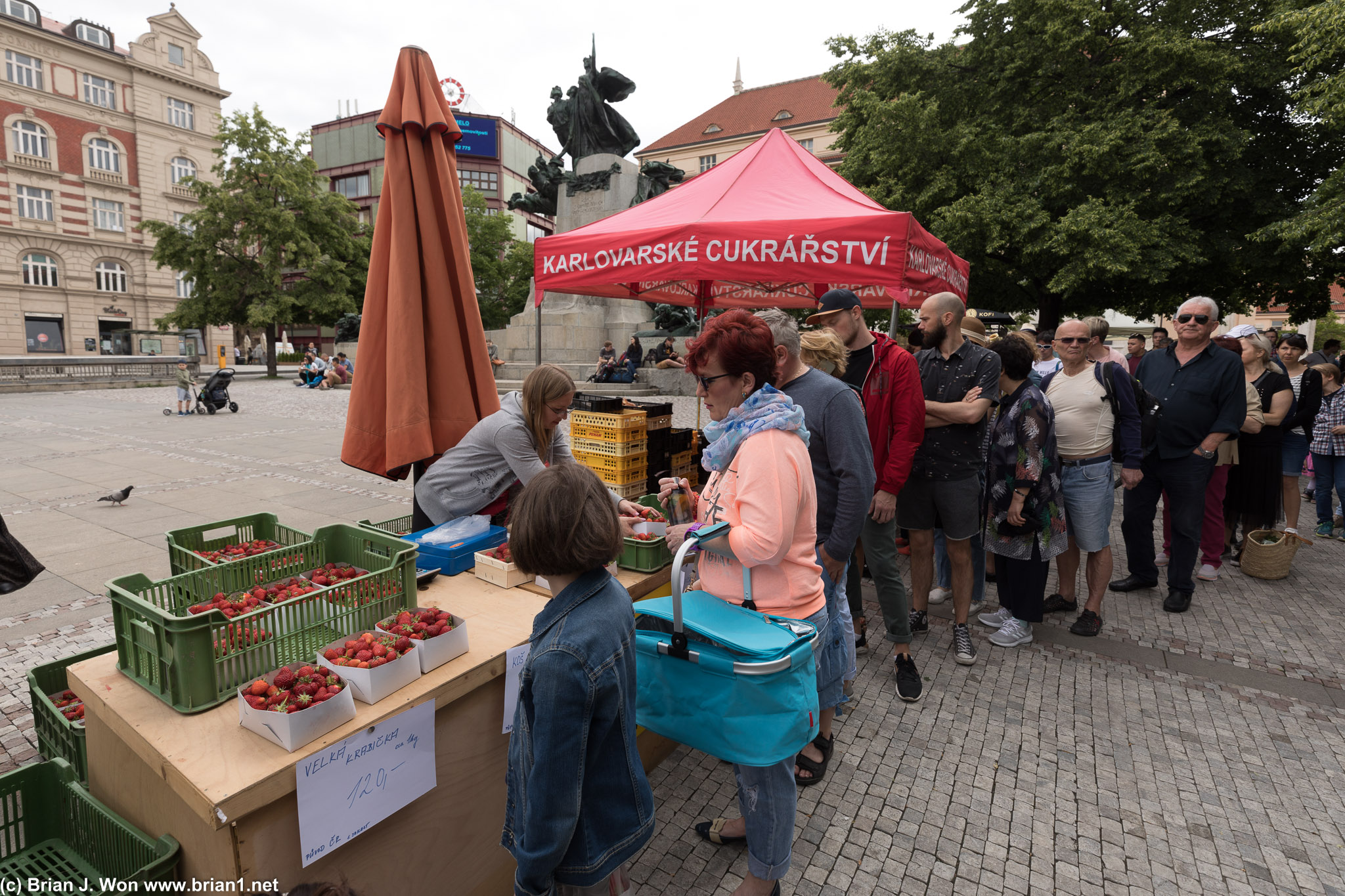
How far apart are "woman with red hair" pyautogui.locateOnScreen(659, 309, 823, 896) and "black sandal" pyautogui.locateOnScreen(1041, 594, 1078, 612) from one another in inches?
137

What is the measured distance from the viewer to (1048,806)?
9.36ft

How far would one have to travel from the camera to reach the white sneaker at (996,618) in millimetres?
4602

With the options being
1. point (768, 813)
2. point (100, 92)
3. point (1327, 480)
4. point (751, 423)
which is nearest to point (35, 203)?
point (100, 92)

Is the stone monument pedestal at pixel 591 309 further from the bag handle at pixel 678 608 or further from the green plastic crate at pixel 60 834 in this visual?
the bag handle at pixel 678 608

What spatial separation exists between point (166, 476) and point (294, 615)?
8824 millimetres

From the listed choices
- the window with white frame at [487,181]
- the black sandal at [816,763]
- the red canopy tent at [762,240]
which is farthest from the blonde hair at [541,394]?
the window with white frame at [487,181]

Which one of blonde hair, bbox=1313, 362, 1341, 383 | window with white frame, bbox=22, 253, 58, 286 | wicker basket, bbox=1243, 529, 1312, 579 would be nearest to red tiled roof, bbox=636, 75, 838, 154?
window with white frame, bbox=22, 253, 58, 286

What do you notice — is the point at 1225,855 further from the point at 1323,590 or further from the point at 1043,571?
the point at 1323,590

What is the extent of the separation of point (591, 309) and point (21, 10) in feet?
163

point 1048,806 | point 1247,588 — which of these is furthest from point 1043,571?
point 1247,588

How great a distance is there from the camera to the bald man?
3967 mm

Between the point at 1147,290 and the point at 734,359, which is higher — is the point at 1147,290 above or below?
above

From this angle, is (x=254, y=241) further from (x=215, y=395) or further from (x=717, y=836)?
(x=717, y=836)

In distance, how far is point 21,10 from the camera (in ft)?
139
